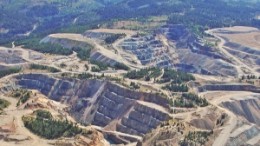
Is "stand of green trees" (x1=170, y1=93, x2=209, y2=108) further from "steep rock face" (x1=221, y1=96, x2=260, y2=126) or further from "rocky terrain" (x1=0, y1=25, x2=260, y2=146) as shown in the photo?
"steep rock face" (x1=221, y1=96, x2=260, y2=126)

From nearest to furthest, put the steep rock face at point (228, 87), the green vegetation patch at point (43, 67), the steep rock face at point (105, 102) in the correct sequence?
the steep rock face at point (105, 102) → the steep rock face at point (228, 87) → the green vegetation patch at point (43, 67)

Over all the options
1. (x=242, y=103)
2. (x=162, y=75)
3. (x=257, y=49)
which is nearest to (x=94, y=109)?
(x=162, y=75)

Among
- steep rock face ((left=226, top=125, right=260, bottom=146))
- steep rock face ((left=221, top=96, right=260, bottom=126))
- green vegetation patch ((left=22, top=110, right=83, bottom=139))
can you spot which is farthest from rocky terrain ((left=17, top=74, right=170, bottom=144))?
green vegetation patch ((left=22, top=110, right=83, bottom=139))

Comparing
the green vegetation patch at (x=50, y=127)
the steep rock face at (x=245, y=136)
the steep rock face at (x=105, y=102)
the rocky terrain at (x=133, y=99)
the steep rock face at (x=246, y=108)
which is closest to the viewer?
the steep rock face at (x=245, y=136)

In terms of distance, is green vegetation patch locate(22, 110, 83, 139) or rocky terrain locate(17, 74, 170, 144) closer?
green vegetation patch locate(22, 110, 83, 139)

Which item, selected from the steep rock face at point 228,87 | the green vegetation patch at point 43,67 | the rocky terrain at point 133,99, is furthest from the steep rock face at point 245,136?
the green vegetation patch at point 43,67

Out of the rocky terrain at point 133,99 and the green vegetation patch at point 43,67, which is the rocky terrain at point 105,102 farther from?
the green vegetation patch at point 43,67

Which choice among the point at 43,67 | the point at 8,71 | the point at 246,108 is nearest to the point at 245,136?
the point at 246,108
